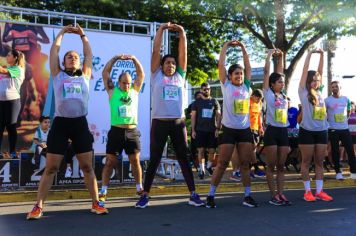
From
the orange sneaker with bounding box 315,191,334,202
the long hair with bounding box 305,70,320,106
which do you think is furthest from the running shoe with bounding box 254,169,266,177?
the long hair with bounding box 305,70,320,106

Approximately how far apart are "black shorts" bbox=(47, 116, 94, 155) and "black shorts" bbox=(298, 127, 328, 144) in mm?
3239

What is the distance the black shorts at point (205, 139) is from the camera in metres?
9.59

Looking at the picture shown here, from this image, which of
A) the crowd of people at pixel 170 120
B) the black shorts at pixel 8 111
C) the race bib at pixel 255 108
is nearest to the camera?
the crowd of people at pixel 170 120

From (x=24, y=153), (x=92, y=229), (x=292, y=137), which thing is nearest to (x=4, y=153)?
(x=24, y=153)

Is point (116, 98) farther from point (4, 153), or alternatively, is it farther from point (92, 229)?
point (4, 153)

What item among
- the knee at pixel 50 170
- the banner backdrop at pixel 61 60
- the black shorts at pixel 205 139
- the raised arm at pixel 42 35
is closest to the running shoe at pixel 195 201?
the knee at pixel 50 170

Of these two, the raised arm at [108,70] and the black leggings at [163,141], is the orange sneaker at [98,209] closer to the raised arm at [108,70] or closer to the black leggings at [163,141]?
the black leggings at [163,141]

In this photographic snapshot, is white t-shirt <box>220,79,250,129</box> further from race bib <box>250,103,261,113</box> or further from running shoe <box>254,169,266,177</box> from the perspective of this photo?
running shoe <box>254,169,266,177</box>

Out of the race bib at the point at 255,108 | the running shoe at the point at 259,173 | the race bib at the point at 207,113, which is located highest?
the race bib at the point at 255,108

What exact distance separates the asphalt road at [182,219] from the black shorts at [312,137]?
901 millimetres

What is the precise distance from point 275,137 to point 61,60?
15.5ft

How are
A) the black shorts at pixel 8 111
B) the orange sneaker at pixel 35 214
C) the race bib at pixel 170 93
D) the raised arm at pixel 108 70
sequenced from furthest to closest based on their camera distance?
1. the black shorts at pixel 8 111
2. the raised arm at pixel 108 70
3. the race bib at pixel 170 93
4. the orange sneaker at pixel 35 214

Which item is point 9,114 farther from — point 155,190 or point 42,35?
point 155,190

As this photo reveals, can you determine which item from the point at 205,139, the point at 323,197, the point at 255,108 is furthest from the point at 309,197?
the point at 205,139
